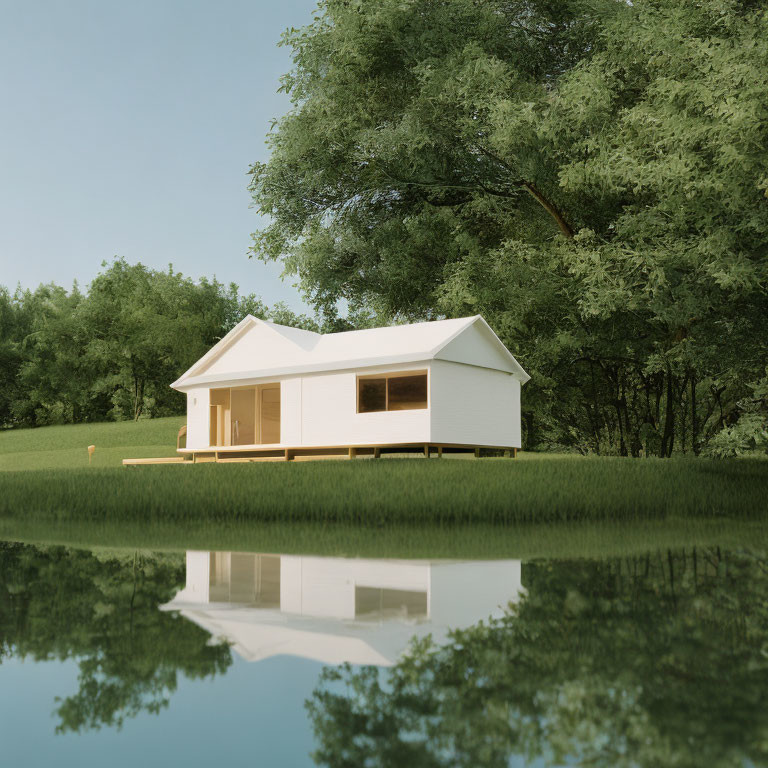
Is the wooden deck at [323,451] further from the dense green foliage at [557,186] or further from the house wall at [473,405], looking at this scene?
the dense green foliage at [557,186]

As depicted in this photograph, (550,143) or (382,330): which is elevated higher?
(550,143)

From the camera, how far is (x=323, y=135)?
20.3m

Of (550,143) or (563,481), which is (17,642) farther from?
(550,143)

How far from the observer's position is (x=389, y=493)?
37.5 feet

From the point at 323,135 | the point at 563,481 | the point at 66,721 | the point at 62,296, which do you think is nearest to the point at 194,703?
the point at 66,721

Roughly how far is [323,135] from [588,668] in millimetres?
19194

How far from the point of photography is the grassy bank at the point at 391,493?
11406mm

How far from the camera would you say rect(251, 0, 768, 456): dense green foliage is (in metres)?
14.1

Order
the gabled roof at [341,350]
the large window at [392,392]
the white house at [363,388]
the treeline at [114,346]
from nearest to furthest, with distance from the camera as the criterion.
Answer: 1. the white house at [363,388]
2. the gabled roof at [341,350]
3. the large window at [392,392]
4. the treeline at [114,346]

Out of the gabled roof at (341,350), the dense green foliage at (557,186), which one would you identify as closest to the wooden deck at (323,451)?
the gabled roof at (341,350)

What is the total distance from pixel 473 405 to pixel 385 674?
14851 millimetres

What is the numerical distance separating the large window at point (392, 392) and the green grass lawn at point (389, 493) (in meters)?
4.22

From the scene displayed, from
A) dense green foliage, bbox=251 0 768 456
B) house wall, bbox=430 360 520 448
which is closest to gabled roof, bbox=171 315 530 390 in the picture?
house wall, bbox=430 360 520 448

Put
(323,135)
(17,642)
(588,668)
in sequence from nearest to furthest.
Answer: (588,668) → (17,642) → (323,135)
